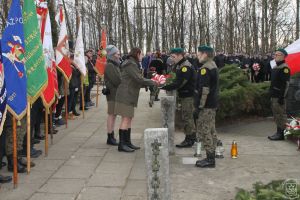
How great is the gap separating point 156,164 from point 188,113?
425 cm

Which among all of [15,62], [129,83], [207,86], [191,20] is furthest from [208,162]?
[191,20]

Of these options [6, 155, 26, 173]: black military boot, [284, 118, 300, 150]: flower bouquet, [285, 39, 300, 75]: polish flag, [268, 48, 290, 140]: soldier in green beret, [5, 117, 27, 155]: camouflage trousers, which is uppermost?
[285, 39, 300, 75]: polish flag

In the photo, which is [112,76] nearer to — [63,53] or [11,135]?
[63,53]

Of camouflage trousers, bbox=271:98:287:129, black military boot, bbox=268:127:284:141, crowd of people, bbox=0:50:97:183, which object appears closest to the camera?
crowd of people, bbox=0:50:97:183

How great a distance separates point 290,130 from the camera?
947 centimetres

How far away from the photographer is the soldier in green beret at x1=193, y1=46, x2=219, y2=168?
23.7 ft

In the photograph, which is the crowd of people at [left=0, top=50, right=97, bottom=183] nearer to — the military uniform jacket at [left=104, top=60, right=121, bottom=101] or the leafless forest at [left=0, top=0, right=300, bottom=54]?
the military uniform jacket at [left=104, top=60, right=121, bottom=101]

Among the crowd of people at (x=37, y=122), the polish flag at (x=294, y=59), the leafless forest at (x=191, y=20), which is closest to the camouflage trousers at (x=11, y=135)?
the crowd of people at (x=37, y=122)

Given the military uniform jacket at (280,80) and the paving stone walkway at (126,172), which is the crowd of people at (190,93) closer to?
the military uniform jacket at (280,80)

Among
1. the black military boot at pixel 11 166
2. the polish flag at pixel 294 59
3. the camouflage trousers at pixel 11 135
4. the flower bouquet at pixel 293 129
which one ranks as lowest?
the black military boot at pixel 11 166

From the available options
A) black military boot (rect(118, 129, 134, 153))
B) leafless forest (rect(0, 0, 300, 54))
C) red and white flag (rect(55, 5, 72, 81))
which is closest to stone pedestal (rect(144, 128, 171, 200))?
black military boot (rect(118, 129, 134, 153))

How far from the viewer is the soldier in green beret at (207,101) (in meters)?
7.21

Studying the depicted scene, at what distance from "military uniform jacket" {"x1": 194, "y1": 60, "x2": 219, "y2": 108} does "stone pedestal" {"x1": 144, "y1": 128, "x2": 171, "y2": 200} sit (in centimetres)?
269

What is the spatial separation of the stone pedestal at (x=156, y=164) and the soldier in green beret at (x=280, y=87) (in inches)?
228
